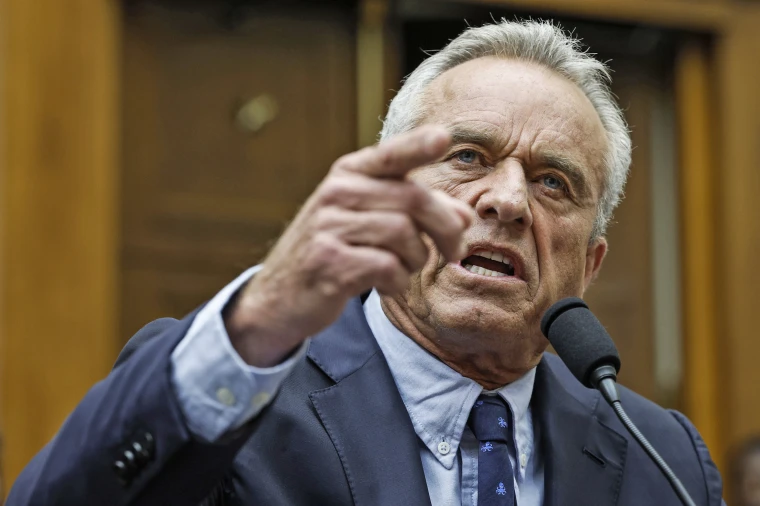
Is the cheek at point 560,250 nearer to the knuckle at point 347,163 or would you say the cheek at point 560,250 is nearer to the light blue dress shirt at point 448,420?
the light blue dress shirt at point 448,420

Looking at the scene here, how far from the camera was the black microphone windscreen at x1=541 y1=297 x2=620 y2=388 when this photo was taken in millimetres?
1905

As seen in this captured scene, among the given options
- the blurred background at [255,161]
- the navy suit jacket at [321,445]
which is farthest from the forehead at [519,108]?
the blurred background at [255,161]

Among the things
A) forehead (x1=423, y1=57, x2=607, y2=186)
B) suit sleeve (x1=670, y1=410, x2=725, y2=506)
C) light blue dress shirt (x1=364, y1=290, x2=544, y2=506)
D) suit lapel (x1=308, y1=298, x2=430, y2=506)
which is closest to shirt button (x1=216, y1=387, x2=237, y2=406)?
suit lapel (x1=308, y1=298, x2=430, y2=506)

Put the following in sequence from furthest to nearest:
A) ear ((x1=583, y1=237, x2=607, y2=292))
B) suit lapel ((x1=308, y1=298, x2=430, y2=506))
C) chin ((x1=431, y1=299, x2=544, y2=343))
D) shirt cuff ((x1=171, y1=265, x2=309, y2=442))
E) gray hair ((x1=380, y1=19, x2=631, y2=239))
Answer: ear ((x1=583, y1=237, x2=607, y2=292)) → gray hair ((x1=380, y1=19, x2=631, y2=239)) → chin ((x1=431, y1=299, x2=544, y2=343)) → suit lapel ((x1=308, y1=298, x2=430, y2=506)) → shirt cuff ((x1=171, y1=265, x2=309, y2=442))

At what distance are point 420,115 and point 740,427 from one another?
3.49m

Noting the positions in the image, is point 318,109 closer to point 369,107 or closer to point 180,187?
point 369,107

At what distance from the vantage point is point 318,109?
16.6 ft

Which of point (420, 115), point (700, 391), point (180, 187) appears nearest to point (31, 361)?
point (180, 187)

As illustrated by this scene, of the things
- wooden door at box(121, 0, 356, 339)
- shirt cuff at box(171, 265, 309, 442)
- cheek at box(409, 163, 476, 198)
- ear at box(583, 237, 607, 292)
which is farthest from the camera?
wooden door at box(121, 0, 356, 339)

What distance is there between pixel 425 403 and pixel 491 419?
14cm

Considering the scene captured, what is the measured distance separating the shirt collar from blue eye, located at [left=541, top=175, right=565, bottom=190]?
16.9 inches

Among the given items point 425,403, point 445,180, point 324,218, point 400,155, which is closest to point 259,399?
point 324,218

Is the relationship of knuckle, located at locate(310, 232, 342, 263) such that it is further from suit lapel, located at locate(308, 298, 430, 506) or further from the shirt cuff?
suit lapel, located at locate(308, 298, 430, 506)

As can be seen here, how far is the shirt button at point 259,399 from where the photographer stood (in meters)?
1.61
